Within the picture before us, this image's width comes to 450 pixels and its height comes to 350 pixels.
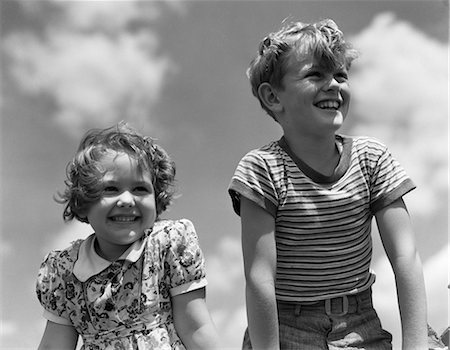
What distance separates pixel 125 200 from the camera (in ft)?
9.18

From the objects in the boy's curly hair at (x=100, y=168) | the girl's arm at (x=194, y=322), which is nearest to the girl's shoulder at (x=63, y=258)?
the boy's curly hair at (x=100, y=168)

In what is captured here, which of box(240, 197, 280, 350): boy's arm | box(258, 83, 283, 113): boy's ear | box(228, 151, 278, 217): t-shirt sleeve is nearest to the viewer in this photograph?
box(240, 197, 280, 350): boy's arm

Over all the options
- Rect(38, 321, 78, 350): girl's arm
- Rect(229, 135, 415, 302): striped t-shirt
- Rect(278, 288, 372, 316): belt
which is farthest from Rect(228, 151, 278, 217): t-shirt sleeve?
Rect(38, 321, 78, 350): girl's arm

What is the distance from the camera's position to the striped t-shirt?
9.13ft

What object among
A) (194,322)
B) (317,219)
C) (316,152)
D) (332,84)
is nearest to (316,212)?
(317,219)

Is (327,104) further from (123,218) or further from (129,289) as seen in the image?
(129,289)

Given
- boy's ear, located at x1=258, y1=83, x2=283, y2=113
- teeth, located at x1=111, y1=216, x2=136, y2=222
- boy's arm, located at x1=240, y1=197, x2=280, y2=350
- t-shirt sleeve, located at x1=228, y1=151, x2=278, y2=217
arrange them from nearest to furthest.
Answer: boy's arm, located at x1=240, y1=197, x2=280, y2=350 → t-shirt sleeve, located at x1=228, y1=151, x2=278, y2=217 → teeth, located at x1=111, y1=216, x2=136, y2=222 → boy's ear, located at x1=258, y1=83, x2=283, y2=113

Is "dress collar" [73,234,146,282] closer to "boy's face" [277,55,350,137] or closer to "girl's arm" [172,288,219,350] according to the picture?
"girl's arm" [172,288,219,350]

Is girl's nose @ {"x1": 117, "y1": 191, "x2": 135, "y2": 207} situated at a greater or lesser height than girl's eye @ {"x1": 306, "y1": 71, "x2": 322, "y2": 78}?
lesser

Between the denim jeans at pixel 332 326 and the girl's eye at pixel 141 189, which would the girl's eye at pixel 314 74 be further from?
the denim jeans at pixel 332 326

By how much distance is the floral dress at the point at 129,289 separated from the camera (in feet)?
9.24

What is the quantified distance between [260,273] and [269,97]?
2.85 ft

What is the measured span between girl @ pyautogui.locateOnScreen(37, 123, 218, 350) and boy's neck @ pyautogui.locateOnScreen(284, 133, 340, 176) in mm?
646

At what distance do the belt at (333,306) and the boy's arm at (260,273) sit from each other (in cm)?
19
